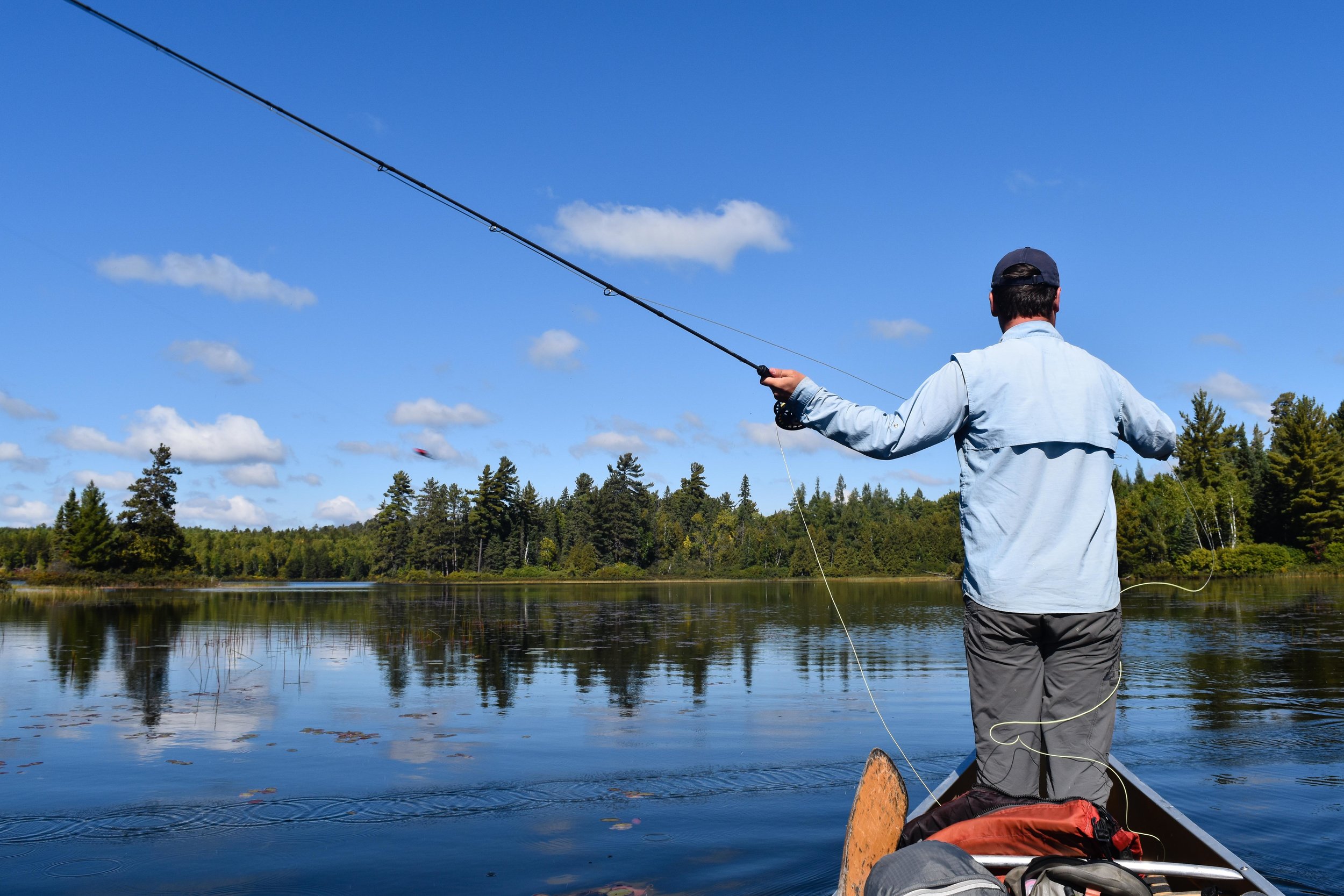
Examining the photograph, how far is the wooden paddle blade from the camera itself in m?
3.44

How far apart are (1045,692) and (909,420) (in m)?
1.13

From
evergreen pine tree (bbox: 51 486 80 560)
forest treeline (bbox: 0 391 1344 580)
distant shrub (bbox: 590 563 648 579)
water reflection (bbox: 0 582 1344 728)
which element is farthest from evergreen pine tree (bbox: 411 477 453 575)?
water reflection (bbox: 0 582 1344 728)

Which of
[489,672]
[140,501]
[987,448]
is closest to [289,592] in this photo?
[140,501]

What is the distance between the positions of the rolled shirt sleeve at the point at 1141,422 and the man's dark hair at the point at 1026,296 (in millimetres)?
388

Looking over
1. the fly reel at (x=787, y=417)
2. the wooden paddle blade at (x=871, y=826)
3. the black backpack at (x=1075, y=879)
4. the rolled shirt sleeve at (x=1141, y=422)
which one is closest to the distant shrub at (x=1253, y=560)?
the rolled shirt sleeve at (x=1141, y=422)

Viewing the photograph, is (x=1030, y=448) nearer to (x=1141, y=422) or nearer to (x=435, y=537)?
(x=1141, y=422)

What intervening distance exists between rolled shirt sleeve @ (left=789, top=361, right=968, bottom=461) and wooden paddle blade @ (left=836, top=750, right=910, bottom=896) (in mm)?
1312

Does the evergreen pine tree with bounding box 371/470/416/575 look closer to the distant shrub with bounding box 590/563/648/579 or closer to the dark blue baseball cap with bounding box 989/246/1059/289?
the distant shrub with bounding box 590/563/648/579

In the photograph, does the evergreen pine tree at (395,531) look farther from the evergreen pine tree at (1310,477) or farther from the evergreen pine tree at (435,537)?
the evergreen pine tree at (1310,477)

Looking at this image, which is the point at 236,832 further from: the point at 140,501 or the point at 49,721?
the point at 140,501

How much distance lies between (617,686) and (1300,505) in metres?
59.3

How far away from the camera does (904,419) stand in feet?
11.0

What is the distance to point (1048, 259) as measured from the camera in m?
3.57

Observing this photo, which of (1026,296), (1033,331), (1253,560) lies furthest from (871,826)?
(1253,560)
